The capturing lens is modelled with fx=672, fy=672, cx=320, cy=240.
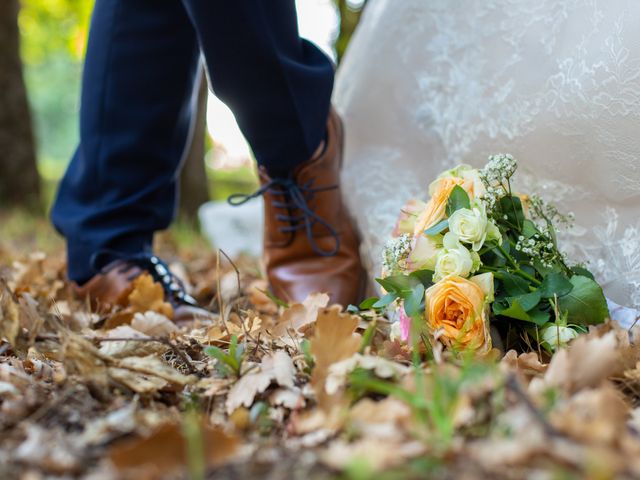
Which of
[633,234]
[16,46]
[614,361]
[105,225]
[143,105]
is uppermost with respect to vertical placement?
[614,361]

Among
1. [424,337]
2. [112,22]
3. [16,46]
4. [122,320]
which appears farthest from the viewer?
[16,46]

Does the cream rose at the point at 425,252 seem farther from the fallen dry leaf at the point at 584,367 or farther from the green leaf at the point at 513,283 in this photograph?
the fallen dry leaf at the point at 584,367

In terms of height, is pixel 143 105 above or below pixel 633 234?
below

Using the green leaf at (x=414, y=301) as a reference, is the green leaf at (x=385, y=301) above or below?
below

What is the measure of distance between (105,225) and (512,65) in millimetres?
1082

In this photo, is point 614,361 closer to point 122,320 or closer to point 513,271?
point 513,271

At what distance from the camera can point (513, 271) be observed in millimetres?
1092

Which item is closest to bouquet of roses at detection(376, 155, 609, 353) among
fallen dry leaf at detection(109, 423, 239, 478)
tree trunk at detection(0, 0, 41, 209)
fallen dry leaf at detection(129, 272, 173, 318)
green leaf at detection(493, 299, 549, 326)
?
green leaf at detection(493, 299, 549, 326)

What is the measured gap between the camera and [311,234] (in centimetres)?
167

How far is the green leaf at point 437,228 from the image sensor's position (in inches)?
42.8

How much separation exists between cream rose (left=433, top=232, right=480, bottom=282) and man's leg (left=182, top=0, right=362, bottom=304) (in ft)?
1.84

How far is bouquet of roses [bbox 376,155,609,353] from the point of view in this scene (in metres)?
1.02

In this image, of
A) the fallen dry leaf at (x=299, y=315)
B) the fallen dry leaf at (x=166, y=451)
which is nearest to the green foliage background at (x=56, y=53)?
the fallen dry leaf at (x=299, y=315)

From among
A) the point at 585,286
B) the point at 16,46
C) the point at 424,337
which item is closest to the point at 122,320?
the point at 424,337
